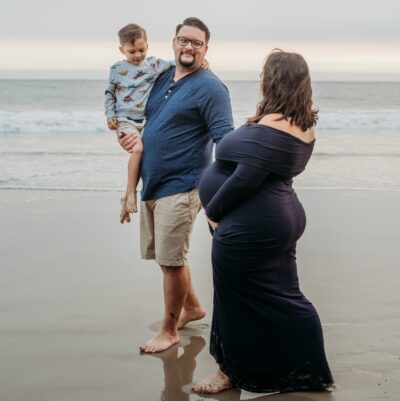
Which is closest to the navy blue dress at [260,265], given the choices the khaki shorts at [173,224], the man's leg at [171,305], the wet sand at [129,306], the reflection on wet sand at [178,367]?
the wet sand at [129,306]

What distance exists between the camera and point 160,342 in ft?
14.0

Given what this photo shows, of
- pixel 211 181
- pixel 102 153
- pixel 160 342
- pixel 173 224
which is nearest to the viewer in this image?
pixel 211 181

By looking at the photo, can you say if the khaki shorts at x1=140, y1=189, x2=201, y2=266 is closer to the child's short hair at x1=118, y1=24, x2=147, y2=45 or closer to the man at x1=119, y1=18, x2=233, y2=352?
the man at x1=119, y1=18, x2=233, y2=352

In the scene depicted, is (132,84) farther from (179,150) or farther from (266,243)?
(266,243)

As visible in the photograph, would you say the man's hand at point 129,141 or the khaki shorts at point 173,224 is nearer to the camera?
the khaki shorts at point 173,224

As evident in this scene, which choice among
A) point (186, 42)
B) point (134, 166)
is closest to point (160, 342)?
point (134, 166)

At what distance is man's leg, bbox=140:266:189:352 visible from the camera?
4.23 metres

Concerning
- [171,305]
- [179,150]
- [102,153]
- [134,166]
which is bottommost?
[102,153]

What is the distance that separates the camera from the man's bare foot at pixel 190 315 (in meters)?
4.64

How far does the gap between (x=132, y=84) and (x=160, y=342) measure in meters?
1.53

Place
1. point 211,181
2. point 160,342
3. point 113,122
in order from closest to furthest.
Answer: point 211,181 < point 160,342 < point 113,122

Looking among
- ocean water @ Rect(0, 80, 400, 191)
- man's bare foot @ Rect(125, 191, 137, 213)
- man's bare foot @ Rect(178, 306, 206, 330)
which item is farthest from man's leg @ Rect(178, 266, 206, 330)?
ocean water @ Rect(0, 80, 400, 191)

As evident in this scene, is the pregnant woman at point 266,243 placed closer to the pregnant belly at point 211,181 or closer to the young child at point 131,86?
the pregnant belly at point 211,181

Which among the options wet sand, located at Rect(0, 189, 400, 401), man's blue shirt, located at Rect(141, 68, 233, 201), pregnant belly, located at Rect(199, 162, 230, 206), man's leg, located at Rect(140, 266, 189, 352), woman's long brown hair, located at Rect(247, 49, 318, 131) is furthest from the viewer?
man's leg, located at Rect(140, 266, 189, 352)
